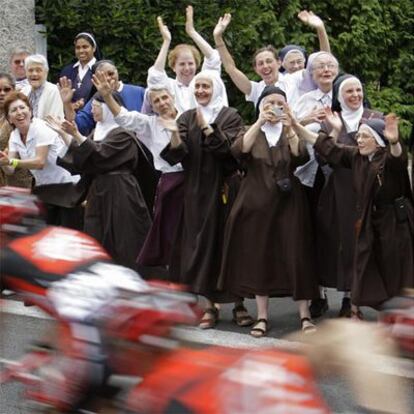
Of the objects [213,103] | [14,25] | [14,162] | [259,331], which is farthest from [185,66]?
[14,25]

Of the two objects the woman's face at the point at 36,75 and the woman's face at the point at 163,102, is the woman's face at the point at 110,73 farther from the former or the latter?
the woman's face at the point at 163,102

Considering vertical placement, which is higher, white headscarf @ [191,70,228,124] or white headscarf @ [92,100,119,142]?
white headscarf @ [191,70,228,124]

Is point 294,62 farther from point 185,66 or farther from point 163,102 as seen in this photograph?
point 163,102

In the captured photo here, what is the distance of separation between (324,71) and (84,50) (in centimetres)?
305

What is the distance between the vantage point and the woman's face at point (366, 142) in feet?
22.7

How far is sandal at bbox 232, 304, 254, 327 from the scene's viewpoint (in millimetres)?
7551

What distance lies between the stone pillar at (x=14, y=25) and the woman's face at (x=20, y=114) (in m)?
3.73

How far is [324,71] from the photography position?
806 centimetres

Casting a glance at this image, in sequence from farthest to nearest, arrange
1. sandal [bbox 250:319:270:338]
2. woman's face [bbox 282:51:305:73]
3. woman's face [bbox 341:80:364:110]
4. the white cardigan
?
the white cardigan → woman's face [bbox 282:51:305:73] → woman's face [bbox 341:80:364:110] → sandal [bbox 250:319:270:338]

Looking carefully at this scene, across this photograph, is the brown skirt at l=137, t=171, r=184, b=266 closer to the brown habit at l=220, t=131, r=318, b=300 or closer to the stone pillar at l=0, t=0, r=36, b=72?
the brown habit at l=220, t=131, r=318, b=300

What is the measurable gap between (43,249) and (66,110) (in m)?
6.95

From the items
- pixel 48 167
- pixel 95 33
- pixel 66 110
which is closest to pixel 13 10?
pixel 95 33

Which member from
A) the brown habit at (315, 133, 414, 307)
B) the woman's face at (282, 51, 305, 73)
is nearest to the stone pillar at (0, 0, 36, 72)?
the woman's face at (282, 51, 305, 73)

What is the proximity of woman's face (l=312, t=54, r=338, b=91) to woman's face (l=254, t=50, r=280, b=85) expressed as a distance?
18.4 inches
